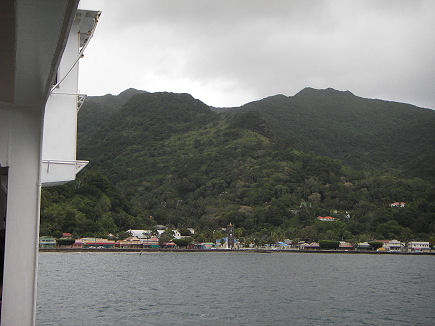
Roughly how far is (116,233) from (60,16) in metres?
106

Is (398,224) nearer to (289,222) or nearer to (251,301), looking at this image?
(289,222)

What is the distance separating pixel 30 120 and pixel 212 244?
368 feet

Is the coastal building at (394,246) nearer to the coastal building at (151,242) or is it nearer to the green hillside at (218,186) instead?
the green hillside at (218,186)

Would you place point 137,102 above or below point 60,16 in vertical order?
above

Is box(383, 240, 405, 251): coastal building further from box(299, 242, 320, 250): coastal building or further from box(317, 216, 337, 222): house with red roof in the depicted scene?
box(317, 216, 337, 222): house with red roof

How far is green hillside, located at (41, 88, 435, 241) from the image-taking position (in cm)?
11344

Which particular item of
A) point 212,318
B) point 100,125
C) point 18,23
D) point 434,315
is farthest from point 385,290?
point 100,125

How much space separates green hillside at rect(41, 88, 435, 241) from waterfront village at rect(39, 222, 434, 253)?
10.2 feet

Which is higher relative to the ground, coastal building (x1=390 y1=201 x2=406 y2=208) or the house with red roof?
coastal building (x1=390 y1=201 x2=406 y2=208)

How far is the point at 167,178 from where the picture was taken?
151125 millimetres

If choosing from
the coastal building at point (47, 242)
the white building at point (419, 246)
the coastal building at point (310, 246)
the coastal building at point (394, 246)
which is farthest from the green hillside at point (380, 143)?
the coastal building at point (47, 242)

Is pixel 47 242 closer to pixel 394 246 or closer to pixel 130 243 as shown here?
pixel 130 243

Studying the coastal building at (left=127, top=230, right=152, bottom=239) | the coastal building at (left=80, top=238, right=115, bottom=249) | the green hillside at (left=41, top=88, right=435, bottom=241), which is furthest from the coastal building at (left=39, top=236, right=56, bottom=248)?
the coastal building at (left=127, top=230, right=152, bottom=239)

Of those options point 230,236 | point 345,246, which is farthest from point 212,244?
point 345,246
